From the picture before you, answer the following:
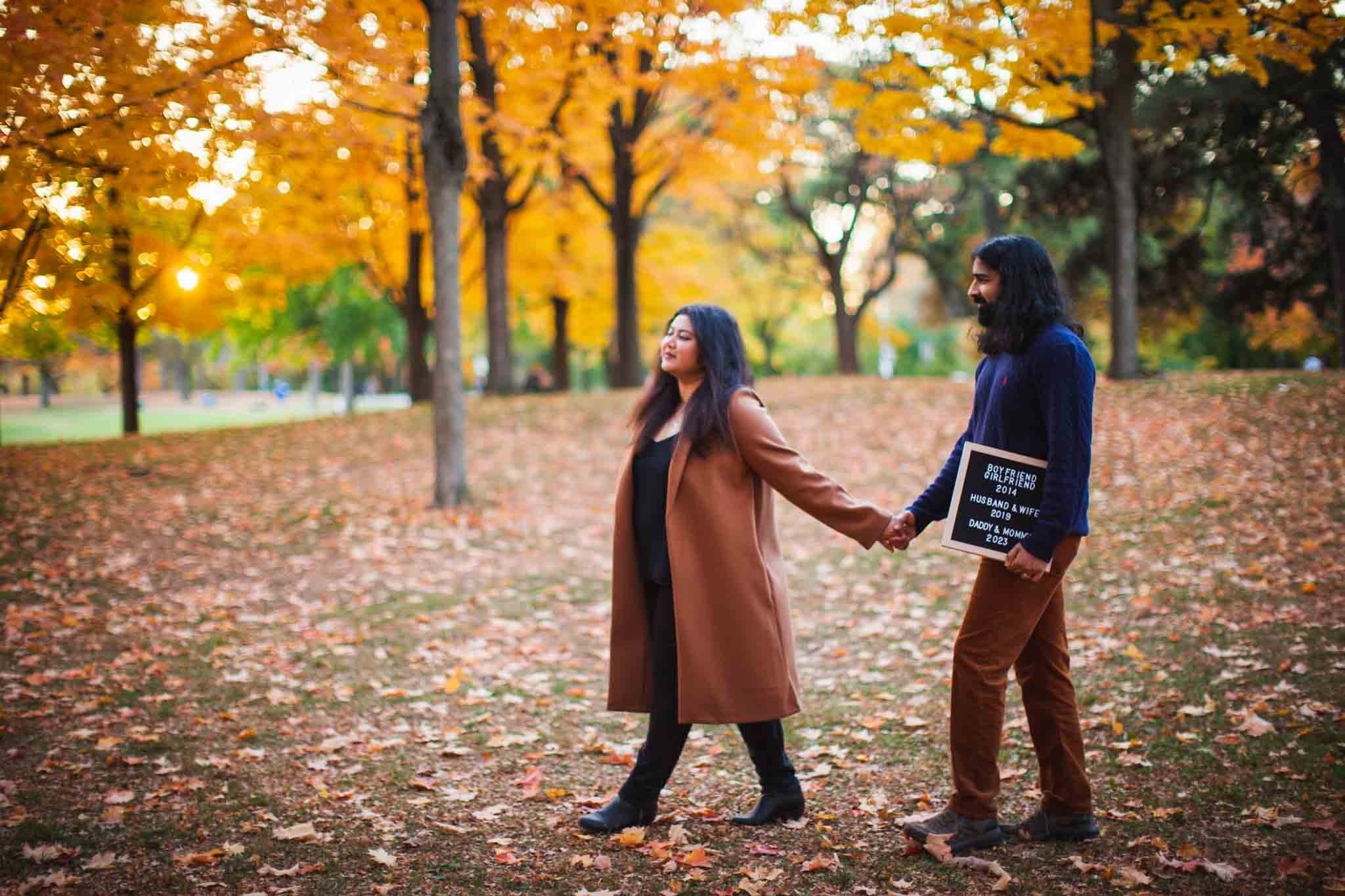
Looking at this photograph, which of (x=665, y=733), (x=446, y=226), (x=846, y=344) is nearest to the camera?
(x=665, y=733)

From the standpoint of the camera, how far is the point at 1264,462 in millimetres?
10039

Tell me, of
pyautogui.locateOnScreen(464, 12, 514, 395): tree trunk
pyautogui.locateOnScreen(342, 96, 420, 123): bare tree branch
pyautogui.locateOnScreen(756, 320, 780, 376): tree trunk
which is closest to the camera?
pyautogui.locateOnScreen(342, 96, 420, 123): bare tree branch

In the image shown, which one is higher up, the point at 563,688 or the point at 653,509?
the point at 653,509

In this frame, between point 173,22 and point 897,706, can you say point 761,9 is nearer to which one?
point 173,22

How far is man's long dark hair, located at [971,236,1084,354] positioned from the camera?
3805 mm

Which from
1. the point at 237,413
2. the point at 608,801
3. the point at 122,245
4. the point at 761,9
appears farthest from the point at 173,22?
the point at 237,413

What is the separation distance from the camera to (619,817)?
14.1ft

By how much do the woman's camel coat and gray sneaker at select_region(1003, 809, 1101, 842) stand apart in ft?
3.44

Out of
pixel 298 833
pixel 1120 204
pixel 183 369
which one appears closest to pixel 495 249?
pixel 1120 204

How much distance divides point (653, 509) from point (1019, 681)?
1.68 meters

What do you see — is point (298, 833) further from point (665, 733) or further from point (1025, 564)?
point (1025, 564)

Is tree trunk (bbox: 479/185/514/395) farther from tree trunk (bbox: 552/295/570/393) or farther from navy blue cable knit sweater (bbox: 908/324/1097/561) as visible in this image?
navy blue cable knit sweater (bbox: 908/324/1097/561)

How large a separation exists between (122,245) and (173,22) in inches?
66.4

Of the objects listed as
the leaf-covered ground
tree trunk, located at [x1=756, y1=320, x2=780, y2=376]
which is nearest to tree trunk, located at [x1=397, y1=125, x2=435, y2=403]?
the leaf-covered ground
